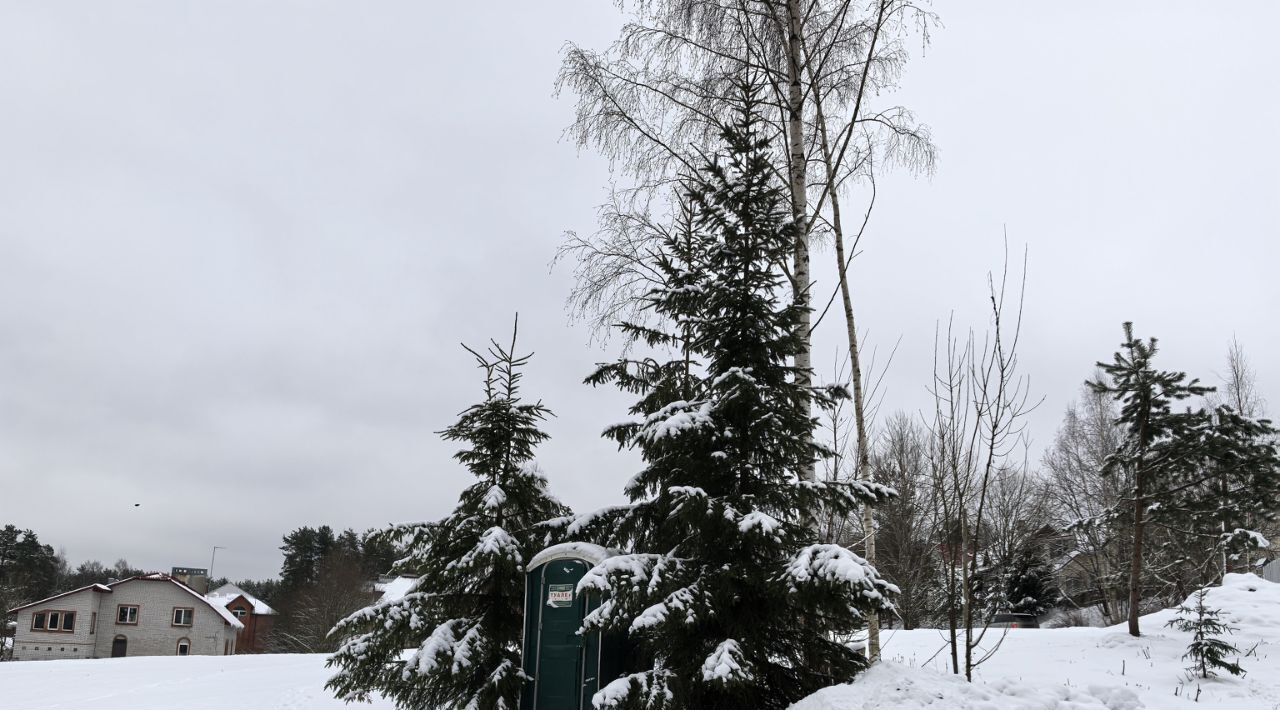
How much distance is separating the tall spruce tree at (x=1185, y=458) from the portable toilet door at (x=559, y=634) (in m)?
10.4

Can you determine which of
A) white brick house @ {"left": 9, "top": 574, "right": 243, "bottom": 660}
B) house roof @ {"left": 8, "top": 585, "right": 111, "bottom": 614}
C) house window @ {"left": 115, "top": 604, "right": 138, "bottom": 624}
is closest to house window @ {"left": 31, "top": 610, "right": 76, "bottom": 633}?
white brick house @ {"left": 9, "top": 574, "right": 243, "bottom": 660}

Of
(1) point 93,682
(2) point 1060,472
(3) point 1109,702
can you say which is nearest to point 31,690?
(1) point 93,682

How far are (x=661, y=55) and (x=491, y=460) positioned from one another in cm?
569

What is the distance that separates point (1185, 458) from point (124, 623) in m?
51.6

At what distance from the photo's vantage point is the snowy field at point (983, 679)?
5.25m

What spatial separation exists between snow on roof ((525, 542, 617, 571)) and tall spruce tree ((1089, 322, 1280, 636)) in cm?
1039

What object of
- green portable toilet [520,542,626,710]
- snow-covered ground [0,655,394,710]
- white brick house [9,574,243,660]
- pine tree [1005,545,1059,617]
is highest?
green portable toilet [520,542,626,710]

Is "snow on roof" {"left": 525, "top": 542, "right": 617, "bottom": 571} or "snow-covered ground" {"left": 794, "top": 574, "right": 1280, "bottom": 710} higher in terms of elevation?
"snow on roof" {"left": 525, "top": 542, "right": 617, "bottom": 571}

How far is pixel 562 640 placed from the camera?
288 inches

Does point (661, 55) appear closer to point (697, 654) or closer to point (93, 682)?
point (697, 654)

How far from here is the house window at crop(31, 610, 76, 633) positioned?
139 ft

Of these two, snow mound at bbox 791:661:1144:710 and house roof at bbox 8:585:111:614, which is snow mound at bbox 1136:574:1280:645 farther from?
house roof at bbox 8:585:111:614

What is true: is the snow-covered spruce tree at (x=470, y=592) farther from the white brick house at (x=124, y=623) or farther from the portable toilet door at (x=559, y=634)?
the white brick house at (x=124, y=623)

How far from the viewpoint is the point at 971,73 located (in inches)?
418
